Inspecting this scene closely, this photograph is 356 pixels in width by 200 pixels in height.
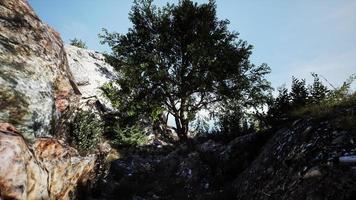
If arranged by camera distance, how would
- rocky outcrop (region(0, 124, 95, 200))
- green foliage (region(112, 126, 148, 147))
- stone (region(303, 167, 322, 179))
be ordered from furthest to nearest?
1. green foliage (region(112, 126, 148, 147))
2. stone (region(303, 167, 322, 179))
3. rocky outcrop (region(0, 124, 95, 200))

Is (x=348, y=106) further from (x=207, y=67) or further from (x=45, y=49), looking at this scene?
(x=207, y=67)

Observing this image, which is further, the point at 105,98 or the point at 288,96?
the point at 105,98

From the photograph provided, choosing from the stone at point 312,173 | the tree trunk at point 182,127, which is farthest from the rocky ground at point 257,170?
the tree trunk at point 182,127

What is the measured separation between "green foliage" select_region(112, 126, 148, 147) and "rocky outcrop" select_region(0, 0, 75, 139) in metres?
9.85

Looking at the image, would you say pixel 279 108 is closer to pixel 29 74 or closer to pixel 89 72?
pixel 29 74

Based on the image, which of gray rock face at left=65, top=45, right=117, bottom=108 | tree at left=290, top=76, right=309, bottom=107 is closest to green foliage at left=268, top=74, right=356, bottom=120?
tree at left=290, top=76, right=309, bottom=107

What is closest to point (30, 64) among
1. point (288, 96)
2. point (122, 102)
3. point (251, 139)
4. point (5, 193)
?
point (5, 193)

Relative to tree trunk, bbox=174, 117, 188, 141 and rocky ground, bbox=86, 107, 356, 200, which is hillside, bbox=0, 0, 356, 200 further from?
tree trunk, bbox=174, 117, 188, 141

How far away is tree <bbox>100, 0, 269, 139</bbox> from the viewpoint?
21953 mm

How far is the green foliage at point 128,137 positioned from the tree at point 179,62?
1.84 metres

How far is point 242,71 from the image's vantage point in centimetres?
2327

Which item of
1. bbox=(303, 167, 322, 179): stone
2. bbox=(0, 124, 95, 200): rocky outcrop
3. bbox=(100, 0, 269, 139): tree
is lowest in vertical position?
bbox=(303, 167, 322, 179): stone

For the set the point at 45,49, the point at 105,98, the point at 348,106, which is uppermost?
the point at 105,98

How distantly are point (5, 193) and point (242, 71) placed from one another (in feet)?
65.9
